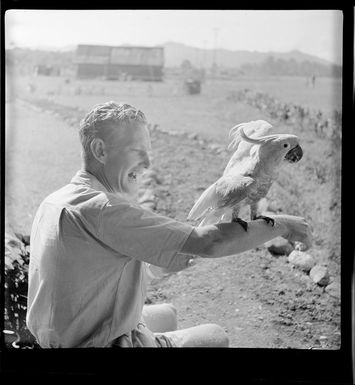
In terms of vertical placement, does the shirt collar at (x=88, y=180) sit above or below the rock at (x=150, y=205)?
above

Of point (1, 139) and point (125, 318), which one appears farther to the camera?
point (1, 139)

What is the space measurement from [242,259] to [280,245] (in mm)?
122

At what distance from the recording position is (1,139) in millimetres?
1805

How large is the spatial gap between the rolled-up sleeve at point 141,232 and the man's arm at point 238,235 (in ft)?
0.11

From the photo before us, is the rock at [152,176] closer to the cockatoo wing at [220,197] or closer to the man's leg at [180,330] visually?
the cockatoo wing at [220,197]

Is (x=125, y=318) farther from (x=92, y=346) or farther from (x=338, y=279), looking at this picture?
(x=338, y=279)

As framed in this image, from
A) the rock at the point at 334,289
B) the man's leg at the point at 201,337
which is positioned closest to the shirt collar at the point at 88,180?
the man's leg at the point at 201,337

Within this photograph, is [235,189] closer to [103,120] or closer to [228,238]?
[228,238]

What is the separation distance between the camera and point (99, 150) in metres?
1.63

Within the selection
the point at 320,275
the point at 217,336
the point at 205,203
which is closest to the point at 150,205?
the point at 205,203

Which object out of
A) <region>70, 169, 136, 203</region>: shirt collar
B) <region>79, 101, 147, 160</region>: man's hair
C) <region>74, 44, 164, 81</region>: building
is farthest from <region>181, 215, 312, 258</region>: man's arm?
<region>74, 44, 164, 81</region>: building

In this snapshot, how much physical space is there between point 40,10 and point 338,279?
1.19m

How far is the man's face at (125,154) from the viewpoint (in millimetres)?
1617
